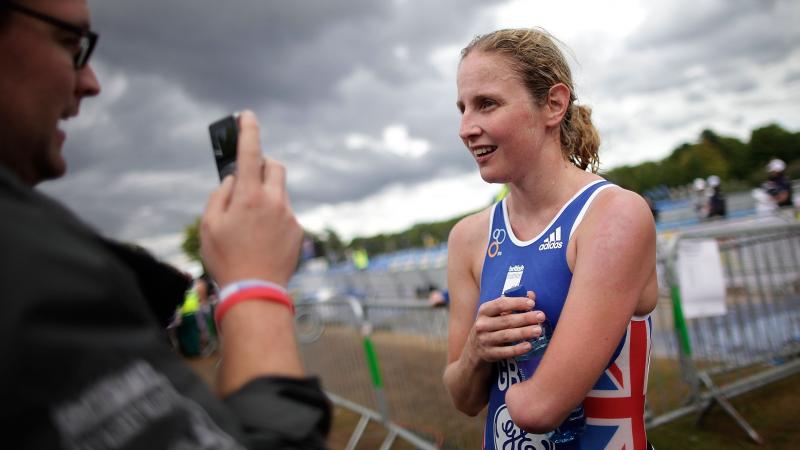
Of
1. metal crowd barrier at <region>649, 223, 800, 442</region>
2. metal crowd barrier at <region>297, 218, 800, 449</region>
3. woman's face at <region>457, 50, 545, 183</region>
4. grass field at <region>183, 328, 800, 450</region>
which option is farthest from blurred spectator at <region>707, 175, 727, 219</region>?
woman's face at <region>457, 50, 545, 183</region>

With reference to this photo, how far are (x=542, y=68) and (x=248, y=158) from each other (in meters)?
1.31

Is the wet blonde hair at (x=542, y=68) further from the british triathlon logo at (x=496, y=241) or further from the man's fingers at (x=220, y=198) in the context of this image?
the man's fingers at (x=220, y=198)

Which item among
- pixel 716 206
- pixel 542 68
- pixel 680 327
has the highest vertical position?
pixel 542 68

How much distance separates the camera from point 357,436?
238 inches

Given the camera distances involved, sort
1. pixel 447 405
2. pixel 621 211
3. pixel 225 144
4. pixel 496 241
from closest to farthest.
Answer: pixel 225 144 < pixel 621 211 < pixel 496 241 < pixel 447 405

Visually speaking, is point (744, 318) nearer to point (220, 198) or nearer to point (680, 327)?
point (680, 327)

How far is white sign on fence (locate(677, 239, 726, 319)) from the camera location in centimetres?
505

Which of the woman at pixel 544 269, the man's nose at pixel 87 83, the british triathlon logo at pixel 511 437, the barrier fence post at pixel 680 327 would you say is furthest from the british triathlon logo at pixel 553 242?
the barrier fence post at pixel 680 327

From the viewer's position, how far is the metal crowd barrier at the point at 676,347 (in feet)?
16.1

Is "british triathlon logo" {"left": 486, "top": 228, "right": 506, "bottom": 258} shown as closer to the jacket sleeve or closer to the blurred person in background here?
the blurred person in background

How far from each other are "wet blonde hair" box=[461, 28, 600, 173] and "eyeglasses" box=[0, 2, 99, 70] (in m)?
1.36

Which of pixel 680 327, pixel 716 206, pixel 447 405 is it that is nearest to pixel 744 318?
pixel 680 327

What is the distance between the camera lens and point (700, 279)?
16.7ft

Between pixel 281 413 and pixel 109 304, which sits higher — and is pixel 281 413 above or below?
below
